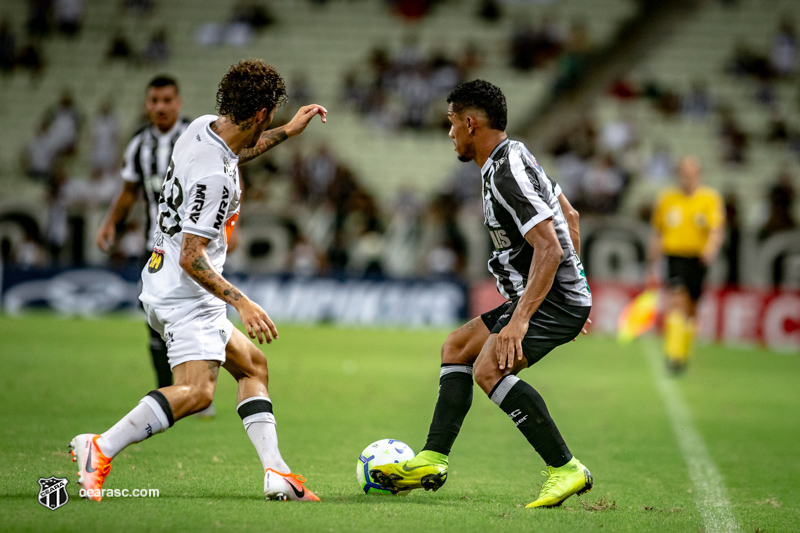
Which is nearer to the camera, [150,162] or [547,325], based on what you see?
[547,325]

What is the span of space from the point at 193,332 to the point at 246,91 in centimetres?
119

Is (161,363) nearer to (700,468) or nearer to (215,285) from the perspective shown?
(215,285)

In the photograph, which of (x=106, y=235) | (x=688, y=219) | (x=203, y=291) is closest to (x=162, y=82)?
(x=106, y=235)

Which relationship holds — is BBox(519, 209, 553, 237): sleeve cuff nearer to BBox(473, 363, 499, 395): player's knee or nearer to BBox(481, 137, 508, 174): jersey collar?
BBox(481, 137, 508, 174): jersey collar

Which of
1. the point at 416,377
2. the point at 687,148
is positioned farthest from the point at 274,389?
the point at 687,148

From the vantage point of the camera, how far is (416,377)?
35.6 ft

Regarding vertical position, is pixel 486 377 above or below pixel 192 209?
below

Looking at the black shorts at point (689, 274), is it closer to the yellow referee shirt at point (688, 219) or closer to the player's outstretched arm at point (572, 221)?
the yellow referee shirt at point (688, 219)

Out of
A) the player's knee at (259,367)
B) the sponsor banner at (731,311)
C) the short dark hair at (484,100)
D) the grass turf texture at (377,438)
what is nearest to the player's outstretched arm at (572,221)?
the short dark hair at (484,100)

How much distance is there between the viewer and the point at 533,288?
473cm

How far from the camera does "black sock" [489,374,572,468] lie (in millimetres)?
4863

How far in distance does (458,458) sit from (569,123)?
62.5 ft

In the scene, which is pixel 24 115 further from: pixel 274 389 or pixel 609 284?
pixel 274 389

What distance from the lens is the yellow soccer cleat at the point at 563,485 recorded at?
4.78m
